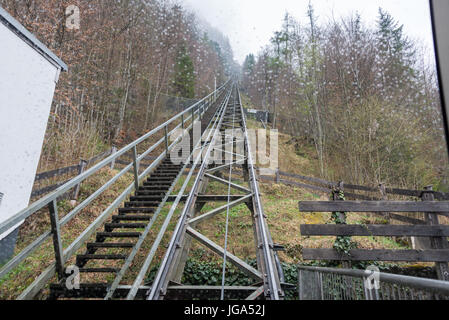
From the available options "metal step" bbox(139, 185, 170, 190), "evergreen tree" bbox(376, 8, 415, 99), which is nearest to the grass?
"metal step" bbox(139, 185, 170, 190)

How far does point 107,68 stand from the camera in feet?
32.8

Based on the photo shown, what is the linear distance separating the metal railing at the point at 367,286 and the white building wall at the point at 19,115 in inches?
172

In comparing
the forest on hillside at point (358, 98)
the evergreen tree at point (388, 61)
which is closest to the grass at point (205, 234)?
the forest on hillside at point (358, 98)

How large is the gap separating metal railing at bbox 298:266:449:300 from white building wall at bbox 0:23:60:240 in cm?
437

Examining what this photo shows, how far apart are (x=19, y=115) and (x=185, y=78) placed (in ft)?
59.6

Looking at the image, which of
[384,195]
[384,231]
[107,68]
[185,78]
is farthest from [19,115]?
[185,78]

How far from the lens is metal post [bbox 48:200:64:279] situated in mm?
1549

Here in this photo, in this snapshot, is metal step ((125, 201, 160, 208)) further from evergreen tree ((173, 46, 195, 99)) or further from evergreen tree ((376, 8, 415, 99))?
evergreen tree ((173, 46, 195, 99))

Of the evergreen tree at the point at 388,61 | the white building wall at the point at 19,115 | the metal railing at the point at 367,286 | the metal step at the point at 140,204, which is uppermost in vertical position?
the evergreen tree at the point at 388,61

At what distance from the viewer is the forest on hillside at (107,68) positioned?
5902mm

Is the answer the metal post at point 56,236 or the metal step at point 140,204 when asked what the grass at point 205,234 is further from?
the metal step at point 140,204

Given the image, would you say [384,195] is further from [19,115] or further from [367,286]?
[19,115]
